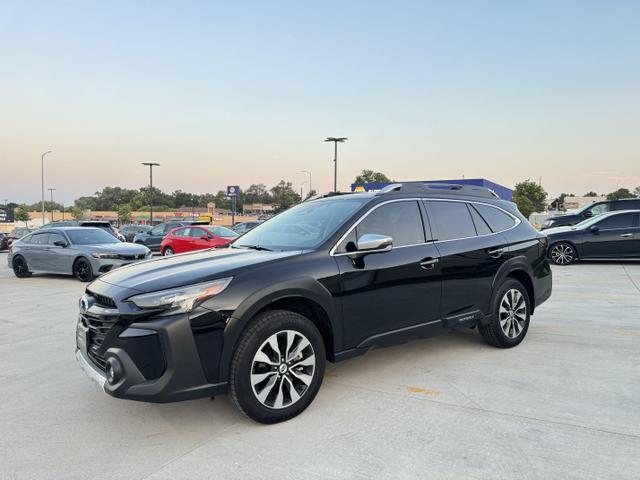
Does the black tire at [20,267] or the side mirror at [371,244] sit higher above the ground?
the side mirror at [371,244]

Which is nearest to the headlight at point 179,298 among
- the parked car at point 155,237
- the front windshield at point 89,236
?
the front windshield at point 89,236

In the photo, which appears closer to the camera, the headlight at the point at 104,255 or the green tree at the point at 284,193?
the headlight at the point at 104,255

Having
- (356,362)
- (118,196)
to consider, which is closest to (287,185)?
(118,196)

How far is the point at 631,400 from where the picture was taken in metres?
3.71

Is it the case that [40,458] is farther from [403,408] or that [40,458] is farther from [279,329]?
[403,408]

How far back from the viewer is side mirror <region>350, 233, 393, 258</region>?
148 inches

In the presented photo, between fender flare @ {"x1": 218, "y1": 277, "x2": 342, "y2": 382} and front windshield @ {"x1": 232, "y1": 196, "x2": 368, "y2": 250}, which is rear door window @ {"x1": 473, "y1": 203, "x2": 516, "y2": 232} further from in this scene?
fender flare @ {"x1": 218, "y1": 277, "x2": 342, "y2": 382}

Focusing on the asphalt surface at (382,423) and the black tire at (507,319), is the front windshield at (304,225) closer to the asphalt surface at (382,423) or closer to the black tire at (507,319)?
the asphalt surface at (382,423)

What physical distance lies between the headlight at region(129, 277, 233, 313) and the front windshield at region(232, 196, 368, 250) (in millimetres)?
1006

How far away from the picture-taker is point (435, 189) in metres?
4.92

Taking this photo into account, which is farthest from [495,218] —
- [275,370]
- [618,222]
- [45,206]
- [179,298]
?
[45,206]

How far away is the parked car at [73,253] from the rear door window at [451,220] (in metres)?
8.95

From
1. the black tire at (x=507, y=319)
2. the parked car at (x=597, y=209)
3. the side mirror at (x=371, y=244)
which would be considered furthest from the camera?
the parked car at (x=597, y=209)

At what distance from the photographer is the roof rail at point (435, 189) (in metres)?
4.56
